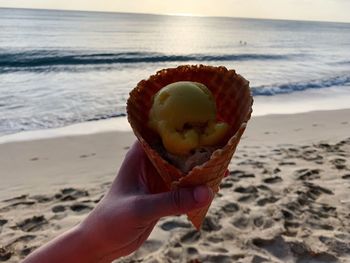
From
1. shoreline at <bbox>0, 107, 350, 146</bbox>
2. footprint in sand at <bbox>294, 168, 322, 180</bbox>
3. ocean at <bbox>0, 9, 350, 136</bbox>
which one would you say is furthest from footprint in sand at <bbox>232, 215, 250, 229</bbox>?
ocean at <bbox>0, 9, 350, 136</bbox>

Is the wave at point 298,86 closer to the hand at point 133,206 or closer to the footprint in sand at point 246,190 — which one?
the footprint in sand at point 246,190

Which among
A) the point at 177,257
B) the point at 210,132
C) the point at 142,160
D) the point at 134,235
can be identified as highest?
the point at 210,132

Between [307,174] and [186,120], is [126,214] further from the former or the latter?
[307,174]

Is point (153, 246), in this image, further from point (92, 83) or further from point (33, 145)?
point (92, 83)

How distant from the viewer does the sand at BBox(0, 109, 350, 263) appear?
12.2 ft

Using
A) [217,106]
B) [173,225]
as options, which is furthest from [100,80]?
[217,106]

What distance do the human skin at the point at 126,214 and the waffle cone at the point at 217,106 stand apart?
2.6 inches

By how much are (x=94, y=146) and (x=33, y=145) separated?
98 cm

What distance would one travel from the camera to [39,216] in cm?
440

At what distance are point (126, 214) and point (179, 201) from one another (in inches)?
10.8

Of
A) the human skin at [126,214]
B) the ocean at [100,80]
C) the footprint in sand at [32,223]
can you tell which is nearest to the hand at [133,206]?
the human skin at [126,214]

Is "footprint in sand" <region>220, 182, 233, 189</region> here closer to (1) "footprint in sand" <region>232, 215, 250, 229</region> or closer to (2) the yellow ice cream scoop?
(1) "footprint in sand" <region>232, 215, 250, 229</region>

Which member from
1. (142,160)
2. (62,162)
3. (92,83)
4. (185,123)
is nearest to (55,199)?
(62,162)

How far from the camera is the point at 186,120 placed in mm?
1515
